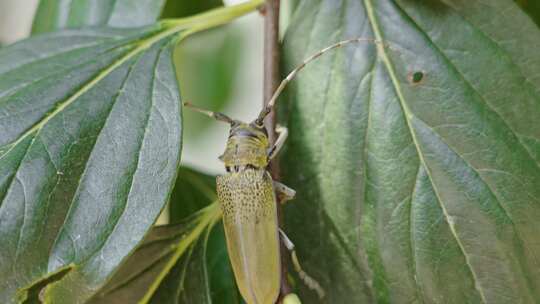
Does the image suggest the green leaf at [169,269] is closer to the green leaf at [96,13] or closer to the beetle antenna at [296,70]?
the beetle antenna at [296,70]

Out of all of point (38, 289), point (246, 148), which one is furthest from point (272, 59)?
point (38, 289)

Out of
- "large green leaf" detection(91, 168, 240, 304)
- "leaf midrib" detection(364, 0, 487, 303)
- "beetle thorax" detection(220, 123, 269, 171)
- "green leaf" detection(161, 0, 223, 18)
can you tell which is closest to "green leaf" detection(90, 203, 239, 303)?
"large green leaf" detection(91, 168, 240, 304)

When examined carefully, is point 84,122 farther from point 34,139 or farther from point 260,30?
point 260,30

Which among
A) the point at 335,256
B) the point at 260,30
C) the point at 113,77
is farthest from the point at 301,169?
the point at 260,30

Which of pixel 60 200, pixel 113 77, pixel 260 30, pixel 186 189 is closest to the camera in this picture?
pixel 60 200

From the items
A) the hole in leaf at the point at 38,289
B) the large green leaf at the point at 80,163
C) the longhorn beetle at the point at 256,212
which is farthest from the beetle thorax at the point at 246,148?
the hole in leaf at the point at 38,289

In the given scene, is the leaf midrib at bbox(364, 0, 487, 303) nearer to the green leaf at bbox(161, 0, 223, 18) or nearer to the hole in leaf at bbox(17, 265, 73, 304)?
the hole in leaf at bbox(17, 265, 73, 304)

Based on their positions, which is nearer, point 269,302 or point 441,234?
point 441,234
